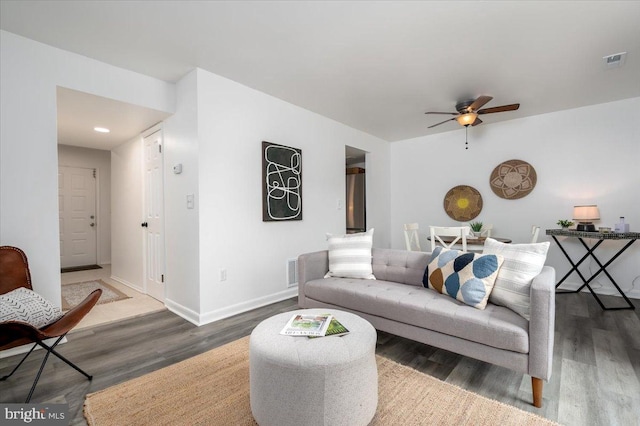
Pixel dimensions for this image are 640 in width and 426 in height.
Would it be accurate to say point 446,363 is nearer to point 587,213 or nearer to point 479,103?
point 479,103

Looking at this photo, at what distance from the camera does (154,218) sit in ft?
12.2

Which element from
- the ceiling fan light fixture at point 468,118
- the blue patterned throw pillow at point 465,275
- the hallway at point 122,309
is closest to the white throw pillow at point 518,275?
the blue patterned throw pillow at point 465,275

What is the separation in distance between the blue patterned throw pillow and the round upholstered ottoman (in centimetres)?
95

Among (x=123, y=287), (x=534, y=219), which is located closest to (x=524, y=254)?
(x=534, y=219)

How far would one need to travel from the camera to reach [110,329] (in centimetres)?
278

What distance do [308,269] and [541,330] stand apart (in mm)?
1870

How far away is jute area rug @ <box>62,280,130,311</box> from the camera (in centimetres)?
358

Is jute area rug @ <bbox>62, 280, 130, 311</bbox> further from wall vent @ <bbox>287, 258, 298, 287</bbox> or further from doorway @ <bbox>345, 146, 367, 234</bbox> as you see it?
doorway @ <bbox>345, 146, 367, 234</bbox>

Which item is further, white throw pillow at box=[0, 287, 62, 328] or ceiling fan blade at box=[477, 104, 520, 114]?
ceiling fan blade at box=[477, 104, 520, 114]

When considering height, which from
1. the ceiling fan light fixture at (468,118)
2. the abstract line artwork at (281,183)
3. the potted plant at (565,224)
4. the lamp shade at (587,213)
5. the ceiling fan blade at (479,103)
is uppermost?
the ceiling fan blade at (479,103)

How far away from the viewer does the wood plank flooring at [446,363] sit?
168cm

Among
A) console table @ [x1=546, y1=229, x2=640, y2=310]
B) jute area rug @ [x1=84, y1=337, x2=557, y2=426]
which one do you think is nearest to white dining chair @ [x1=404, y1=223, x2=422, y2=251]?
console table @ [x1=546, y1=229, x2=640, y2=310]

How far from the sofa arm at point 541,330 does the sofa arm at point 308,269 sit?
1804 mm

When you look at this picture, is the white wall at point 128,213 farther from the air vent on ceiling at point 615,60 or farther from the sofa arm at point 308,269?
the air vent on ceiling at point 615,60
